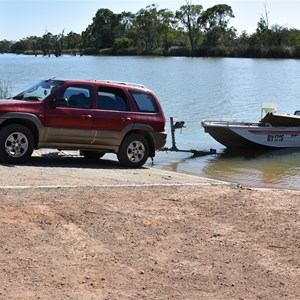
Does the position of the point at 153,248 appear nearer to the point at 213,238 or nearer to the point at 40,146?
the point at 213,238

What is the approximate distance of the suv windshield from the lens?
1211cm

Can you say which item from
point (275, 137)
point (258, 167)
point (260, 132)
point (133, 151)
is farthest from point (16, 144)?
point (275, 137)

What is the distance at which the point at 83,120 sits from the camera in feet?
40.1

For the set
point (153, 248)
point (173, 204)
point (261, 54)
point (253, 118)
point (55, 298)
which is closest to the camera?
point (55, 298)

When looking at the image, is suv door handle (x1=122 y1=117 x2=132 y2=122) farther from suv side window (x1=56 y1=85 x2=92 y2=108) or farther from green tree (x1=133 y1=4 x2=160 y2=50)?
green tree (x1=133 y1=4 x2=160 y2=50)

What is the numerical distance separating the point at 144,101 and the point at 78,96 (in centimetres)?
142

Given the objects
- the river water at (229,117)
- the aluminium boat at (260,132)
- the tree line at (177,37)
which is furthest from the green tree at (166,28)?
the aluminium boat at (260,132)

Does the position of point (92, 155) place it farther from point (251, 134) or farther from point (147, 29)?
point (147, 29)

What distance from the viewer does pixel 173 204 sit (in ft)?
28.0

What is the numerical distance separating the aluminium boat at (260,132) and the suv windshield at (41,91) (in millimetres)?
8151

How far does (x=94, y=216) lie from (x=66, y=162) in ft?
17.5

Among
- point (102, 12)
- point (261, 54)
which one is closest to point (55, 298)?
point (261, 54)

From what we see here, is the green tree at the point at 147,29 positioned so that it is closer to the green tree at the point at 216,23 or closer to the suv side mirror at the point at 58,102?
the green tree at the point at 216,23

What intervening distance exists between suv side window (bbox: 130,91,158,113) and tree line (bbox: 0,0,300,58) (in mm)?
111242
